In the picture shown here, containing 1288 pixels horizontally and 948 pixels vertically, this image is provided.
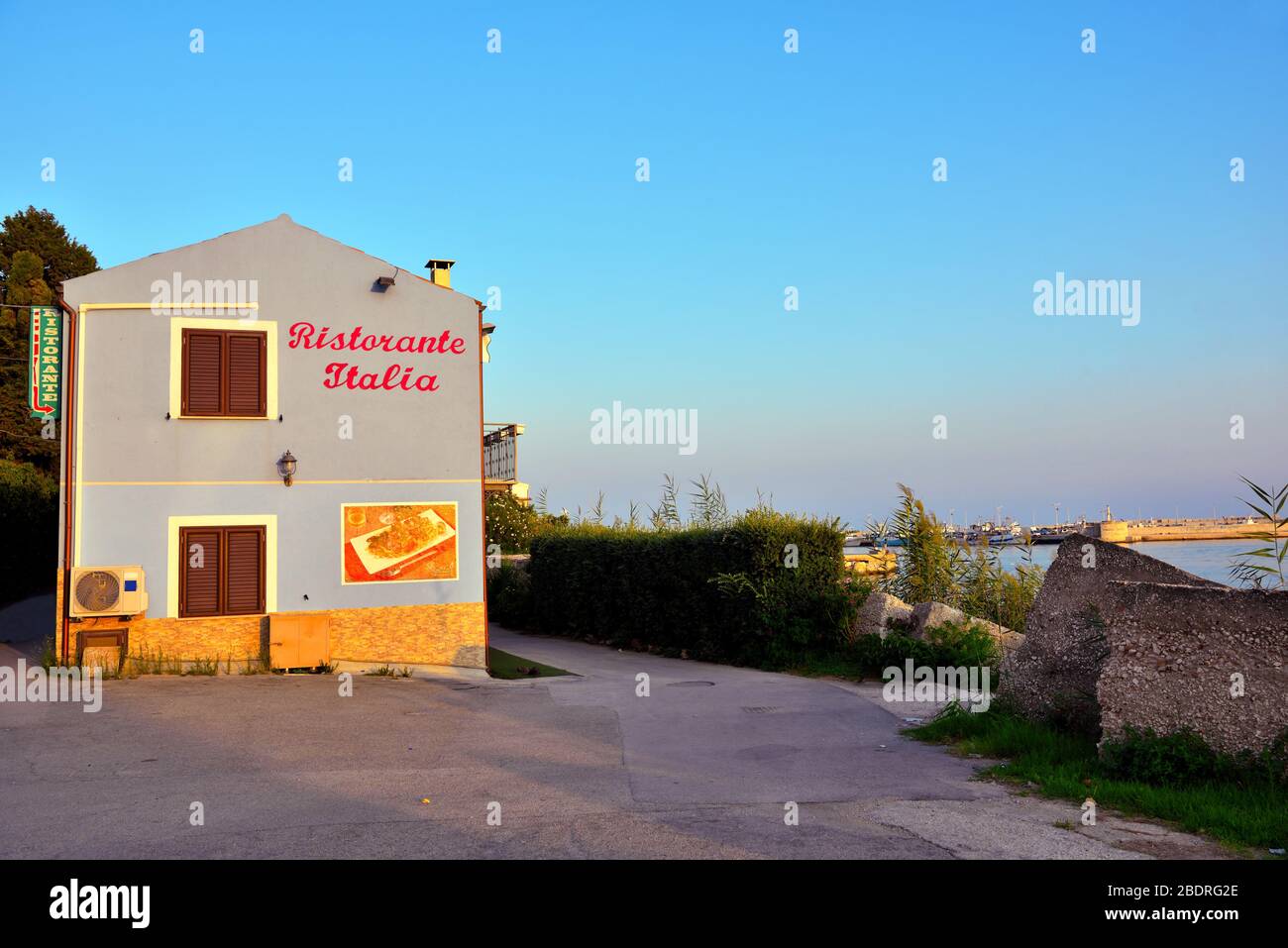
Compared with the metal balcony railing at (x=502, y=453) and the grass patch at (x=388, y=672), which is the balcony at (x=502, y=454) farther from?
the grass patch at (x=388, y=672)

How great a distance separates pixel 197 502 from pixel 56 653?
3015mm

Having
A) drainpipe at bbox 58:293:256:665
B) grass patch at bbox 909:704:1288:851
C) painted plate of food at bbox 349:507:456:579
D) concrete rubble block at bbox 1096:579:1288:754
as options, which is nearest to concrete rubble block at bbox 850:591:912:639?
grass patch at bbox 909:704:1288:851

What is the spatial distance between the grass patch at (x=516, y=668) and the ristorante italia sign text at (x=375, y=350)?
5038 millimetres

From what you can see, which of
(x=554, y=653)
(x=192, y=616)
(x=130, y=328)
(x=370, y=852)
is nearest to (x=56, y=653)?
(x=192, y=616)

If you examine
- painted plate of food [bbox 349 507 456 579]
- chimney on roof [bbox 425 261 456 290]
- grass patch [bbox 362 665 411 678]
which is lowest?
grass patch [bbox 362 665 411 678]

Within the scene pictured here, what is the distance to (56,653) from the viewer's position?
15234 mm

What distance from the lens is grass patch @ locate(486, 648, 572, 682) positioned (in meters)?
17.2

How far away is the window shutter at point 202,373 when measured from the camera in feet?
52.3

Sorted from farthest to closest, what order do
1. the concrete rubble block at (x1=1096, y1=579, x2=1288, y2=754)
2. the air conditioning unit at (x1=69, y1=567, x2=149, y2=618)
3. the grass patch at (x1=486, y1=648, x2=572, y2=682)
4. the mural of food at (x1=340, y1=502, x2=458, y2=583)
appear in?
the grass patch at (x1=486, y1=648, x2=572, y2=682) < the mural of food at (x1=340, y1=502, x2=458, y2=583) < the air conditioning unit at (x1=69, y1=567, x2=149, y2=618) < the concrete rubble block at (x1=1096, y1=579, x2=1288, y2=754)

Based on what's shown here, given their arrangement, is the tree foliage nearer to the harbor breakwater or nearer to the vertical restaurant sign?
the vertical restaurant sign

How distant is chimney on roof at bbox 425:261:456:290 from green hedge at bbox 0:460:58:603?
558 inches

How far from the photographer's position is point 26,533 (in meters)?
28.5
